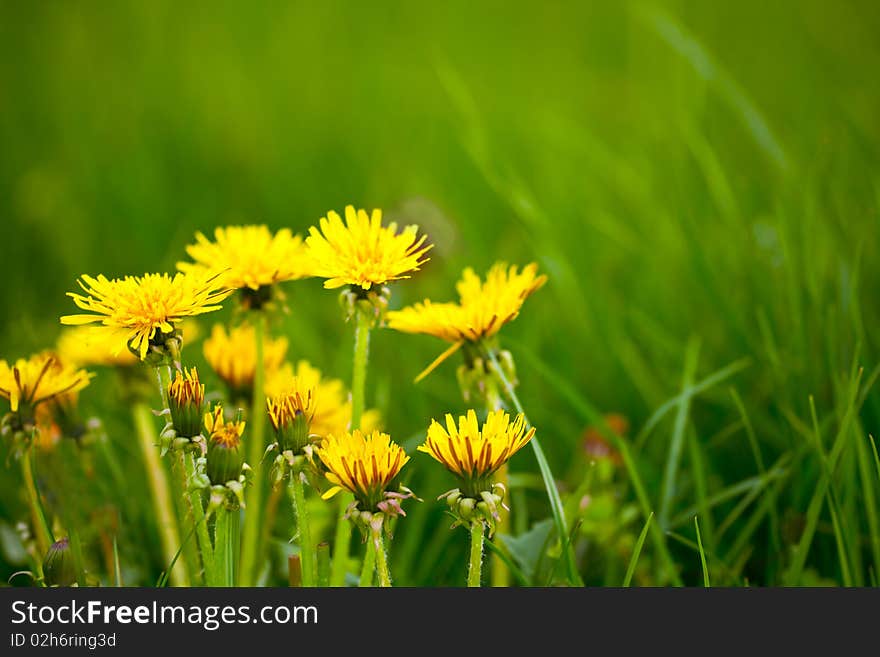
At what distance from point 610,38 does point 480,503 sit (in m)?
2.74

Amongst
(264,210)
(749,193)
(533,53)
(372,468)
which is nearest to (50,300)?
(264,210)

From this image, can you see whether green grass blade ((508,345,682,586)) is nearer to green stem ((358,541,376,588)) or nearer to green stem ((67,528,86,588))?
green stem ((358,541,376,588))

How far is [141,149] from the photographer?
235 cm

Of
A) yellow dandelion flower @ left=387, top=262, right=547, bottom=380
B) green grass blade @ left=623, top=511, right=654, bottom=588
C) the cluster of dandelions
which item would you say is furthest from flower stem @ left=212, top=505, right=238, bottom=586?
green grass blade @ left=623, top=511, right=654, bottom=588

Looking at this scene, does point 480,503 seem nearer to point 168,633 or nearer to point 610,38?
point 168,633

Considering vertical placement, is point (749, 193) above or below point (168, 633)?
above

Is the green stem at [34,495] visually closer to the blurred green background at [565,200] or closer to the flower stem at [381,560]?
→ the blurred green background at [565,200]

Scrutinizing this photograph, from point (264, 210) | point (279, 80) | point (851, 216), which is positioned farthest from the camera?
point (279, 80)

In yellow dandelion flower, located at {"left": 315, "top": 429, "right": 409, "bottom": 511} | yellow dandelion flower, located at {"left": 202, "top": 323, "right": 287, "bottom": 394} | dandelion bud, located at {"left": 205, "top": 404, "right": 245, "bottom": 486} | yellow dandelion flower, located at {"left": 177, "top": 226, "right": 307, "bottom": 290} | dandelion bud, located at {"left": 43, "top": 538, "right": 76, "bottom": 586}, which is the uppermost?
yellow dandelion flower, located at {"left": 177, "top": 226, "right": 307, "bottom": 290}

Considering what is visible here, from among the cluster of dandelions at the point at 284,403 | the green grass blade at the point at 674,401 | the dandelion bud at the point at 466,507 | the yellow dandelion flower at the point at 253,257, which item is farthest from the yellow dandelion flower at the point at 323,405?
the green grass blade at the point at 674,401

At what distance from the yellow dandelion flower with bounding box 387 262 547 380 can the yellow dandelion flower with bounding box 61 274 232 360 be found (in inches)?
7.2

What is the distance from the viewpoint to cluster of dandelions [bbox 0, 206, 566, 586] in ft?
2.16

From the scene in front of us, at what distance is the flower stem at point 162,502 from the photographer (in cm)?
95

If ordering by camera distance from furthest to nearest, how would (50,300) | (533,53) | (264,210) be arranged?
1. (533,53)
2. (264,210)
3. (50,300)
